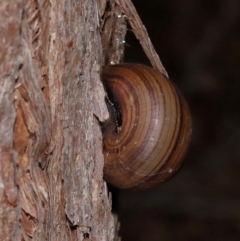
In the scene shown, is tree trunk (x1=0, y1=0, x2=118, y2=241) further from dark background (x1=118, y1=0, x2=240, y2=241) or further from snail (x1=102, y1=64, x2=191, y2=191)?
dark background (x1=118, y1=0, x2=240, y2=241)

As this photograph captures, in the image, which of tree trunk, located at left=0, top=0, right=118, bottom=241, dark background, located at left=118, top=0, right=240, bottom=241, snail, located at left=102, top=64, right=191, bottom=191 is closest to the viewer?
tree trunk, located at left=0, top=0, right=118, bottom=241

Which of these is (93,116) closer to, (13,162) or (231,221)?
(13,162)

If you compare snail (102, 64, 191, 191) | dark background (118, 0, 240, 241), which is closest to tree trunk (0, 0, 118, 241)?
snail (102, 64, 191, 191)

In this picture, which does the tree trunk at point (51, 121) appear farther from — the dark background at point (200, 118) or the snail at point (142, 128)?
the dark background at point (200, 118)

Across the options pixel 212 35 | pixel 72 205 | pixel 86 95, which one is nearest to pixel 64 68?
pixel 86 95

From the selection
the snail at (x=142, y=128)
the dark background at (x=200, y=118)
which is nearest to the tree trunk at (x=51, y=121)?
the snail at (x=142, y=128)

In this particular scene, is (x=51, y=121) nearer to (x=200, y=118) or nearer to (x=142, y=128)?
(x=142, y=128)

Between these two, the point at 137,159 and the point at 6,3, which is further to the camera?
the point at 137,159
